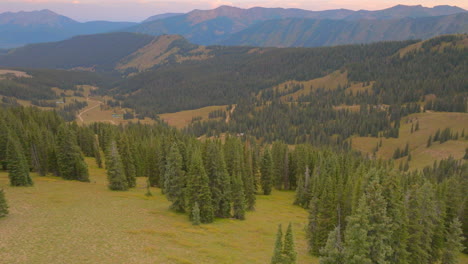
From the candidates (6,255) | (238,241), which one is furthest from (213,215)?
(6,255)

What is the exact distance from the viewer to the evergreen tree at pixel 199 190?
2200 inches

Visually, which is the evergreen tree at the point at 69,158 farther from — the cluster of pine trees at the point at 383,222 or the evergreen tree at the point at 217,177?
the cluster of pine trees at the point at 383,222

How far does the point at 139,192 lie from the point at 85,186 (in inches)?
499

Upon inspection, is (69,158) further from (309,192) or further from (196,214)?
(309,192)

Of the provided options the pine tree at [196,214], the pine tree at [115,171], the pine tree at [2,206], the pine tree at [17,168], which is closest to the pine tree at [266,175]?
the pine tree at [115,171]

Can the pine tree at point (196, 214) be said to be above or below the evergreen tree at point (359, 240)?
below

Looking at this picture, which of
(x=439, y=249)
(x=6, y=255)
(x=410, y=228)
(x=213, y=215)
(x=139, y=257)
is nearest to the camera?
(x=6, y=255)

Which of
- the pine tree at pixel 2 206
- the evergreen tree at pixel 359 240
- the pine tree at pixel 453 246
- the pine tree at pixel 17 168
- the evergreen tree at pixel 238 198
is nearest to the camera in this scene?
the evergreen tree at pixel 359 240

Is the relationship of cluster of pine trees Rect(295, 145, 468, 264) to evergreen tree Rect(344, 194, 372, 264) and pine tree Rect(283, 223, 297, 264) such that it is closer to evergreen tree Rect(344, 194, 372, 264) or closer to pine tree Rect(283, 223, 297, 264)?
evergreen tree Rect(344, 194, 372, 264)

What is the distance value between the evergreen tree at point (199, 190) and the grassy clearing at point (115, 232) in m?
2.58

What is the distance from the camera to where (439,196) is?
5938cm

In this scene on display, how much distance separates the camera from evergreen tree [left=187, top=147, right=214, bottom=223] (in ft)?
183

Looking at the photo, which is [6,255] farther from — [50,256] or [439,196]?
[439,196]

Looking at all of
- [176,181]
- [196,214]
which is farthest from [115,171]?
[196,214]
